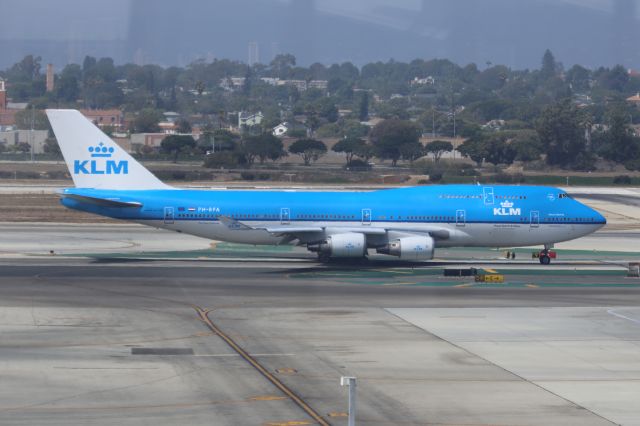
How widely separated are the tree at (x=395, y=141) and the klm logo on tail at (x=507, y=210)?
80.1 meters

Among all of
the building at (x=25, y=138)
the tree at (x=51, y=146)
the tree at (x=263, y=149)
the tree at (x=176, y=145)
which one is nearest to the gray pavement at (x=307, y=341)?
the tree at (x=263, y=149)

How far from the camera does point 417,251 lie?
1895 inches

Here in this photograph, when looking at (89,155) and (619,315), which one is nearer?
(619,315)

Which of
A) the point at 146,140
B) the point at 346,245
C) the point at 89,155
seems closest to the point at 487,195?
the point at 346,245

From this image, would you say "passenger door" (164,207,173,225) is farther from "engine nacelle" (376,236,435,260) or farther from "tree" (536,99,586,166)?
"tree" (536,99,586,166)

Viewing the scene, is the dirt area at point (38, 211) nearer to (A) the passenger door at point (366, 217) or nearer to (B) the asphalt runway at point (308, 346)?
(B) the asphalt runway at point (308, 346)

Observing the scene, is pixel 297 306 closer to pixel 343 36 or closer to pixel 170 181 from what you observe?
pixel 170 181

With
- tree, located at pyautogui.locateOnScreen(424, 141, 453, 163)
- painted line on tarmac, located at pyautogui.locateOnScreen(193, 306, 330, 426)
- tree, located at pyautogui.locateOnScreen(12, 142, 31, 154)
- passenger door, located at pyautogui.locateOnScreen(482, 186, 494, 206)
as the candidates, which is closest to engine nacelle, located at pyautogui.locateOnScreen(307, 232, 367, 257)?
passenger door, located at pyautogui.locateOnScreen(482, 186, 494, 206)

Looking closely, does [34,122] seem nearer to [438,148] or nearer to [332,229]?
[438,148]

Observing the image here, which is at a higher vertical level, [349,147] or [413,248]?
[349,147]

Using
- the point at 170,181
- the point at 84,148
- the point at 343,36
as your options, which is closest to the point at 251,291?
the point at 84,148

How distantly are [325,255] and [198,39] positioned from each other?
103 metres

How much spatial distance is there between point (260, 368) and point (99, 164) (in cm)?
2603

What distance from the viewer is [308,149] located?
13800 cm
